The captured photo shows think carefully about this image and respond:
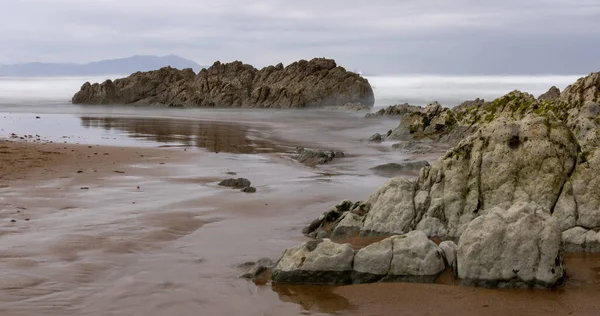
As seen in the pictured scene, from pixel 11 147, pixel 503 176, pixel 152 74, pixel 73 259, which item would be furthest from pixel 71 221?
pixel 152 74

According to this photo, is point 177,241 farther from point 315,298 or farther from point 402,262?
point 402,262

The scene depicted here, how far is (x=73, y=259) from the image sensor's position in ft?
34.9

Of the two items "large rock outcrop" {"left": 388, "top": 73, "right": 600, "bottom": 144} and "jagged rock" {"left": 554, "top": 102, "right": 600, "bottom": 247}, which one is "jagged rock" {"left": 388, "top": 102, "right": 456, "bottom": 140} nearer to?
"large rock outcrop" {"left": 388, "top": 73, "right": 600, "bottom": 144}

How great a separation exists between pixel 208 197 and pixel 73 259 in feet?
19.1

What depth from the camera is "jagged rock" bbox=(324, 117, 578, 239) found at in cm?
1145

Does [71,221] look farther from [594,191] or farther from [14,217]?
[594,191]

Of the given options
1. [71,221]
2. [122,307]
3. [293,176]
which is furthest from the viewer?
[293,176]

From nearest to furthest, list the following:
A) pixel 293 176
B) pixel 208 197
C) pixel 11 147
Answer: pixel 208 197 < pixel 293 176 < pixel 11 147

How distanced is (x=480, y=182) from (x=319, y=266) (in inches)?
156

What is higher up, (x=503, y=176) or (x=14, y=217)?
(x=503, y=176)

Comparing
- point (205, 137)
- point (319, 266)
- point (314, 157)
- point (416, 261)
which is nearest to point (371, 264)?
point (416, 261)

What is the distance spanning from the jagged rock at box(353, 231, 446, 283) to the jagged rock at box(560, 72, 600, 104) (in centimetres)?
2212

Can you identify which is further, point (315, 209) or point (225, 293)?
point (315, 209)

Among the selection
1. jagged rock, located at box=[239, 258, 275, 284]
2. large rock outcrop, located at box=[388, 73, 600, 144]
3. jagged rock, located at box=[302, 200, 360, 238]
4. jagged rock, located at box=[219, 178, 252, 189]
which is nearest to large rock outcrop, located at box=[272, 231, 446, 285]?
jagged rock, located at box=[239, 258, 275, 284]
